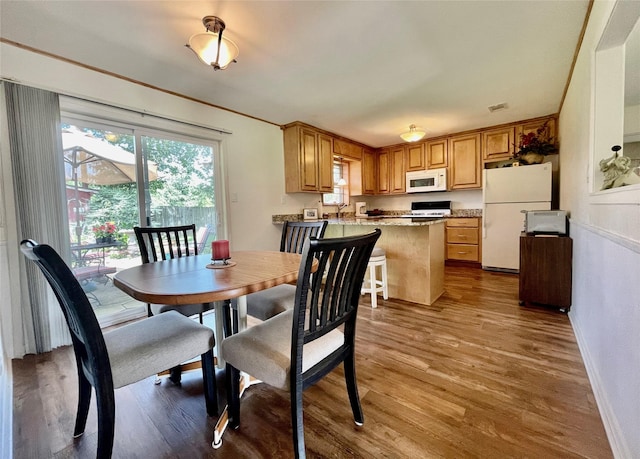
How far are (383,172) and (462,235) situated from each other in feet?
6.43

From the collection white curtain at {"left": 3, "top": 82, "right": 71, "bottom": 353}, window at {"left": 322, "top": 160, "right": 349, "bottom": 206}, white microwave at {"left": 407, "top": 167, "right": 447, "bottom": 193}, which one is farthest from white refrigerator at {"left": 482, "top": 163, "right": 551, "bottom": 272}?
white curtain at {"left": 3, "top": 82, "right": 71, "bottom": 353}

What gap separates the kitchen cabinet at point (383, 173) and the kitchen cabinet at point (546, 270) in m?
2.99

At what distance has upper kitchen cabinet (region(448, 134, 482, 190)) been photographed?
431cm

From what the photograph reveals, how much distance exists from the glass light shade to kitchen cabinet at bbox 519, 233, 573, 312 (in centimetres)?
311

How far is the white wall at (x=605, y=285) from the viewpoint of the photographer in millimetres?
962

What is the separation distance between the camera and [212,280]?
3.76ft

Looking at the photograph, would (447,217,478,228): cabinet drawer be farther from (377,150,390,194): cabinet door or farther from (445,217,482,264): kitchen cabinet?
(377,150,390,194): cabinet door

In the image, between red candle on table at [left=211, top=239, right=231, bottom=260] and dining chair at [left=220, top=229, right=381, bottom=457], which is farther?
red candle on table at [left=211, top=239, right=231, bottom=260]

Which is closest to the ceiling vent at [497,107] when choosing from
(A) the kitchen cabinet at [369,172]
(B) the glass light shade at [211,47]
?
(A) the kitchen cabinet at [369,172]

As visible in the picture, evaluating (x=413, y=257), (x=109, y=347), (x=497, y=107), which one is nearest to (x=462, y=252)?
(x=413, y=257)

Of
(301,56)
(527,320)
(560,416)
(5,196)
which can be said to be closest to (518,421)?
(560,416)

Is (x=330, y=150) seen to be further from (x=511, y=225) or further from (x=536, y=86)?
(x=511, y=225)

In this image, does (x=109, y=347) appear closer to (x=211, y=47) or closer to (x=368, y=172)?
(x=211, y=47)

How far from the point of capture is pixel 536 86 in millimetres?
2736
